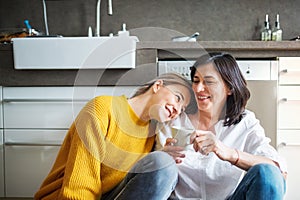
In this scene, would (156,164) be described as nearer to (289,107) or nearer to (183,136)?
(183,136)

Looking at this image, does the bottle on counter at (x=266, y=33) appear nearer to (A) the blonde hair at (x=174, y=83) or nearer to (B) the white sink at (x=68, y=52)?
(B) the white sink at (x=68, y=52)

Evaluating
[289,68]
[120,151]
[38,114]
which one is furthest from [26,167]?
[289,68]

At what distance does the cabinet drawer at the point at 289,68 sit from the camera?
1740 millimetres

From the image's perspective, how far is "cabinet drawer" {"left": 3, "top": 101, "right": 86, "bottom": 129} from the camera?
1.76 meters

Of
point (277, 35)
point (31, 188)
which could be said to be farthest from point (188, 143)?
point (277, 35)

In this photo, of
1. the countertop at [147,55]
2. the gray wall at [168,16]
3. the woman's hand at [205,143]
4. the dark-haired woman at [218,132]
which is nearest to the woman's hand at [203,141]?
the woman's hand at [205,143]

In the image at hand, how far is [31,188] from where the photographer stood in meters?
1.79

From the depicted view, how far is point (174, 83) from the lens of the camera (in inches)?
41.5

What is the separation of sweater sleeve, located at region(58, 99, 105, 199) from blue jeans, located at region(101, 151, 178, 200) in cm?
9

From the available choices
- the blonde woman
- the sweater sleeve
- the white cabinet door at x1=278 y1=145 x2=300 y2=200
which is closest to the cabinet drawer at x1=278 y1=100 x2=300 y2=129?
the white cabinet door at x1=278 y1=145 x2=300 y2=200

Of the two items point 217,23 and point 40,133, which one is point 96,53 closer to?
point 40,133

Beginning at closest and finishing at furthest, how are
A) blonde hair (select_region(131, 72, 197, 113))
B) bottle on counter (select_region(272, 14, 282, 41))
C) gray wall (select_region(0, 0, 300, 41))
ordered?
blonde hair (select_region(131, 72, 197, 113)) → bottle on counter (select_region(272, 14, 282, 41)) → gray wall (select_region(0, 0, 300, 41))

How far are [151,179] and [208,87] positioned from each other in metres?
0.38

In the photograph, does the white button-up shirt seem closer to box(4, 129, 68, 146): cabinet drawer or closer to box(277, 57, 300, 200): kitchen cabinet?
box(277, 57, 300, 200): kitchen cabinet
